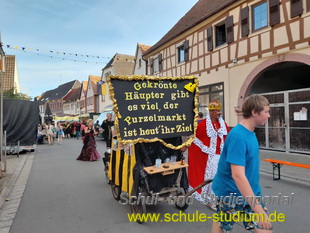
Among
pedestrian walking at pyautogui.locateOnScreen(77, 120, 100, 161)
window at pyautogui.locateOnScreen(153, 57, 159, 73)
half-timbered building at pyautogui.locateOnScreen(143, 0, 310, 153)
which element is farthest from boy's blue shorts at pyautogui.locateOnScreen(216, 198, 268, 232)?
window at pyautogui.locateOnScreen(153, 57, 159, 73)

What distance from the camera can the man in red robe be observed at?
415 cm

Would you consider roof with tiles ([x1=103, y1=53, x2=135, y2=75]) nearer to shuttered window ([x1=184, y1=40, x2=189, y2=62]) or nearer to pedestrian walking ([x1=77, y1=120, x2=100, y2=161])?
shuttered window ([x1=184, y1=40, x2=189, y2=62])

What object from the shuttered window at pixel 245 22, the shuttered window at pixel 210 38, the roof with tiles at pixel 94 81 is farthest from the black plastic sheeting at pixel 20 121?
the roof with tiles at pixel 94 81

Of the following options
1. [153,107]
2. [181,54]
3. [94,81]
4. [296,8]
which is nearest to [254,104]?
[153,107]

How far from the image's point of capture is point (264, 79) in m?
12.7

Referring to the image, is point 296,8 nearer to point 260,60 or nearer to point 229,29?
point 260,60

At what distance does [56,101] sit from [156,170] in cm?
6014

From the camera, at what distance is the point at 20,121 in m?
12.0

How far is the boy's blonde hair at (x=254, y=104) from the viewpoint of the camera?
2004mm

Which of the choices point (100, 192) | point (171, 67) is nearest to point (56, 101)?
point (171, 67)

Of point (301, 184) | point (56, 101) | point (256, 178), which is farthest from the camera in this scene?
point (56, 101)

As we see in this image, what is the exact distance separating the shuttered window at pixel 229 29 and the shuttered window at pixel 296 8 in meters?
3.01

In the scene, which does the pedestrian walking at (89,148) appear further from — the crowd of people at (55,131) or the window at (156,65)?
the window at (156,65)

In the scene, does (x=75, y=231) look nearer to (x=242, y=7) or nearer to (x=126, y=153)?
(x=126, y=153)
